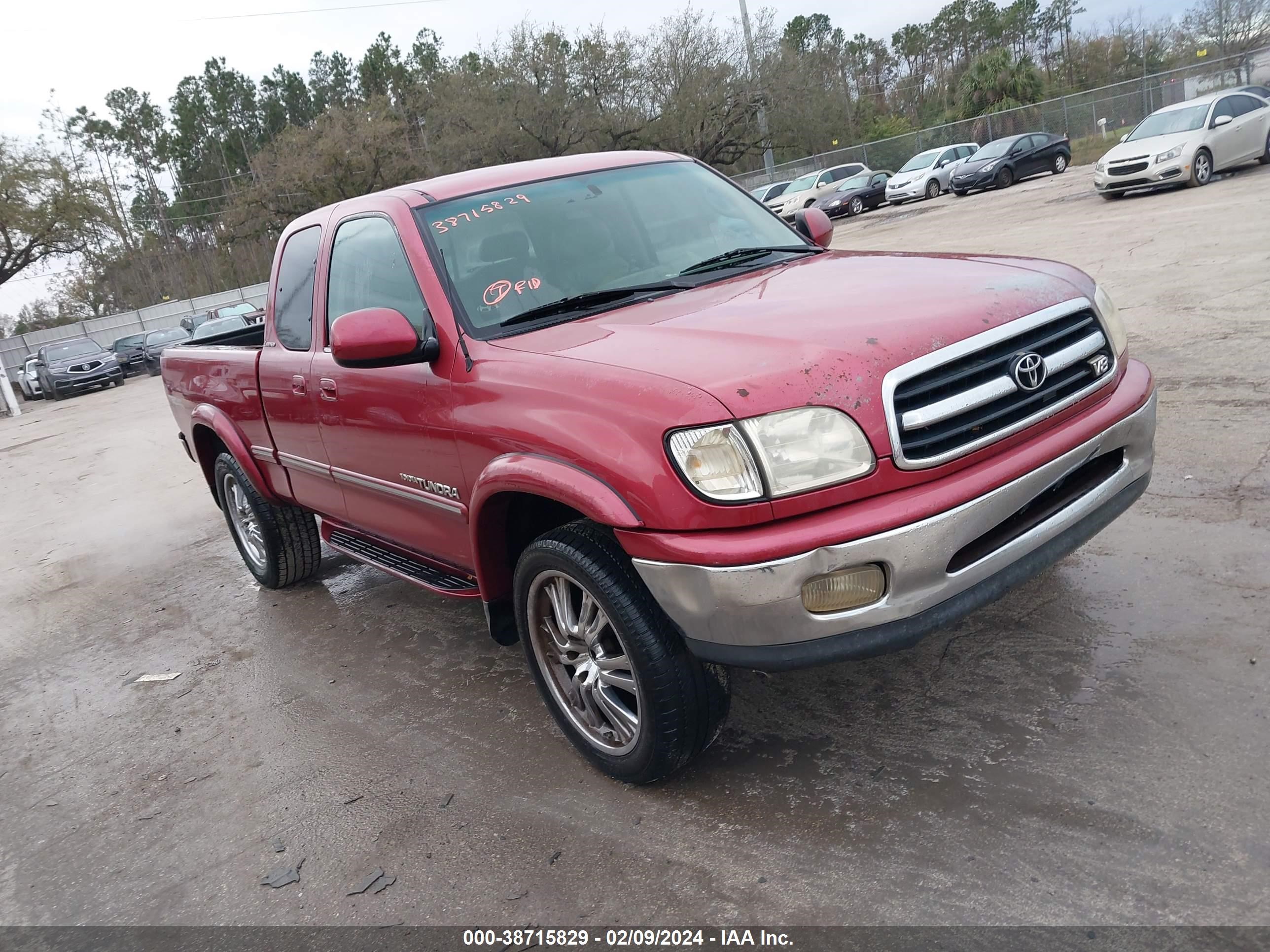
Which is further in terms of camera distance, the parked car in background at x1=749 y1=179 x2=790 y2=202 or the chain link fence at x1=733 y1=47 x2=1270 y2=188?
the chain link fence at x1=733 y1=47 x2=1270 y2=188

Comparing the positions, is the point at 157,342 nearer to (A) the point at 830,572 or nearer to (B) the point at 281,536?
(B) the point at 281,536

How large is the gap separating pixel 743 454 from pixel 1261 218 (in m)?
11.5

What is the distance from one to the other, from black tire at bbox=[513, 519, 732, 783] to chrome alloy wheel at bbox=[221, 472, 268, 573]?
3.32 metres

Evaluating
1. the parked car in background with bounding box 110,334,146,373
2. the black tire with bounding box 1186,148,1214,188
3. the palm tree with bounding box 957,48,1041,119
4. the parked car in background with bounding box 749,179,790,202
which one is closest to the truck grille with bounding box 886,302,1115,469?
the black tire with bounding box 1186,148,1214,188

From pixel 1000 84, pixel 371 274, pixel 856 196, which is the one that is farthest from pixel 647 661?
pixel 1000 84

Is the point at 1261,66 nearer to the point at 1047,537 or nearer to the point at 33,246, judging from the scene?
the point at 1047,537

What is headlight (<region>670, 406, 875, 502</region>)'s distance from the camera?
254cm

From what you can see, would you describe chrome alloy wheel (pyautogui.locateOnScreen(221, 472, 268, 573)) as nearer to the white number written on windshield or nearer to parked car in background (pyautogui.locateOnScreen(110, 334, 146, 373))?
the white number written on windshield

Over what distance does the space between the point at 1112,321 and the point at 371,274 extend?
2.78m

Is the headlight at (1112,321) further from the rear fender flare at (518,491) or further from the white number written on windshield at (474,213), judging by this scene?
the white number written on windshield at (474,213)

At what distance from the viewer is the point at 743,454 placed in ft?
8.34

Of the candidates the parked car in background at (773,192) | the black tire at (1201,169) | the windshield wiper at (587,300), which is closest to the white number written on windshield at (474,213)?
the windshield wiper at (587,300)

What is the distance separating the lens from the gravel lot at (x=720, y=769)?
2.56m

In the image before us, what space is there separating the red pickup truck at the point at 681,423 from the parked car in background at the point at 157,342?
2866 cm
